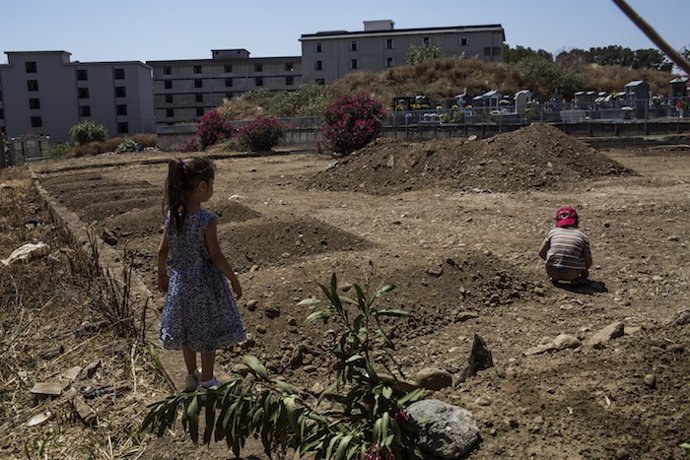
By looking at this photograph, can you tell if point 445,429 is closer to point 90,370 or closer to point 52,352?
point 90,370

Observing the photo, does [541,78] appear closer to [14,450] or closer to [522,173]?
[522,173]

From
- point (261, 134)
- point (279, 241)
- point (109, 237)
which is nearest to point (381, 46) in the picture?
point (261, 134)

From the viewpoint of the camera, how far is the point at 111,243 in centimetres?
867

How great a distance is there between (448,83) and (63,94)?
44.3 metres

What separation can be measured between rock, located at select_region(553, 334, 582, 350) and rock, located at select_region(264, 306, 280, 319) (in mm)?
1941

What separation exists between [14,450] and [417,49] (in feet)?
202

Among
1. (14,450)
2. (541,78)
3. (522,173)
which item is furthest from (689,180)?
(541,78)

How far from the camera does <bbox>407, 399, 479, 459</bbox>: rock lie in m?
2.47

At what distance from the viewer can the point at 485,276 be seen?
594 cm

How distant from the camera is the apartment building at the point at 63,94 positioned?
2874 inches

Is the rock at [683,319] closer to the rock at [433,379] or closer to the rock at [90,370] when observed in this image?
the rock at [433,379]

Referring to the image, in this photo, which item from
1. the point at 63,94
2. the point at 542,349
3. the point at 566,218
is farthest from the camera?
the point at 63,94

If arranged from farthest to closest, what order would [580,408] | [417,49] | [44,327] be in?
[417,49] → [44,327] → [580,408]

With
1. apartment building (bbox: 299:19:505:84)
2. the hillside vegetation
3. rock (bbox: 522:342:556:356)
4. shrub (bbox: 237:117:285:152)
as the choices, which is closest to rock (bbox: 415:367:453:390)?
rock (bbox: 522:342:556:356)
